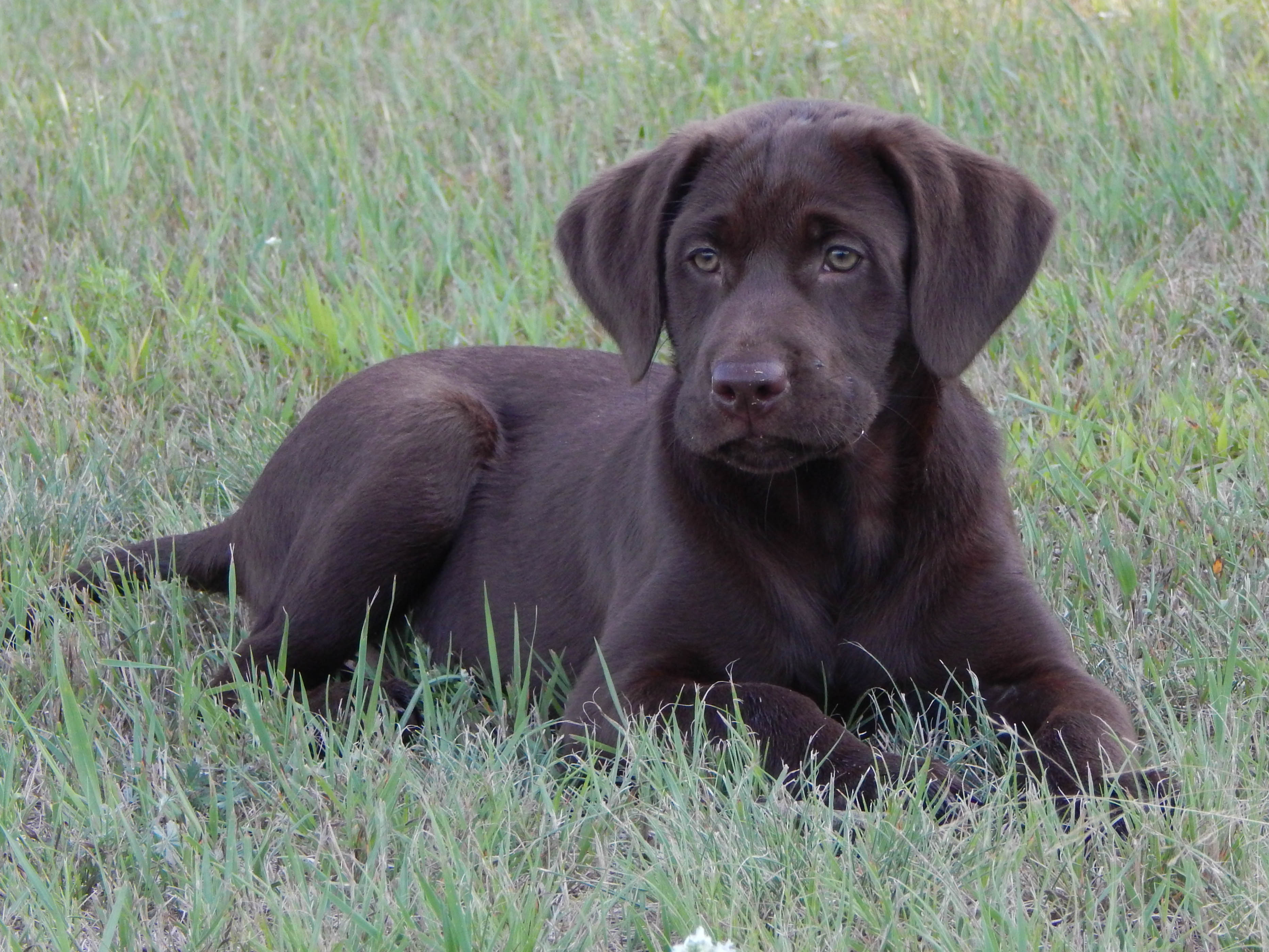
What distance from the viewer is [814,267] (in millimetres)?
2900

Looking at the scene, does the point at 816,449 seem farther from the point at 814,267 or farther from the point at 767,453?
the point at 814,267

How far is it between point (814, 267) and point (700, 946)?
1.37 metres

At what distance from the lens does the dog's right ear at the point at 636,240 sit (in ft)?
10.3

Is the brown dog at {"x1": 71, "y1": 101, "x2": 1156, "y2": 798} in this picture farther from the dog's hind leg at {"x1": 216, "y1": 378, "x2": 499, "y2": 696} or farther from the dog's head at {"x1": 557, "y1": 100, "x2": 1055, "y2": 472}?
the dog's hind leg at {"x1": 216, "y1": 378, "x2": 499, "y2": 696}

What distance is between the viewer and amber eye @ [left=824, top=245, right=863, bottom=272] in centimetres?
290

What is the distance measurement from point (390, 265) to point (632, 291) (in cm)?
253

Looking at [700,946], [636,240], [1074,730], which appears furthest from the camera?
[636,240]

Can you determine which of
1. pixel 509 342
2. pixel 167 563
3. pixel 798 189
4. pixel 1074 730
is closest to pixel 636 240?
pixel 798 189

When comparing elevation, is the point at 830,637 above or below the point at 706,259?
below

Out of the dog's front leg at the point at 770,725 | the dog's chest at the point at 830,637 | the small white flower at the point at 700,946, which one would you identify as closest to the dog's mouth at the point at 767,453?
the dog's chest at the point at 830,637

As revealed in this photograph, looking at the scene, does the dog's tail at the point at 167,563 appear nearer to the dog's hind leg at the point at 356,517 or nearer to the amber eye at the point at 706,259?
the dog's hind leg at the point at 356,517

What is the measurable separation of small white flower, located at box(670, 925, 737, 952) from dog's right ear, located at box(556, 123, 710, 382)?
4.71 ft

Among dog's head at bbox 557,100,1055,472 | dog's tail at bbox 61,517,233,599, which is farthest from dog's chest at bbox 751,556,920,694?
dog's tail at bbox 61,517,233,599

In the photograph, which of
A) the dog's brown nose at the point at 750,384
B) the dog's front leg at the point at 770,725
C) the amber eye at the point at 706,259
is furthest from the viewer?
the amber eye at the point at 706,259
